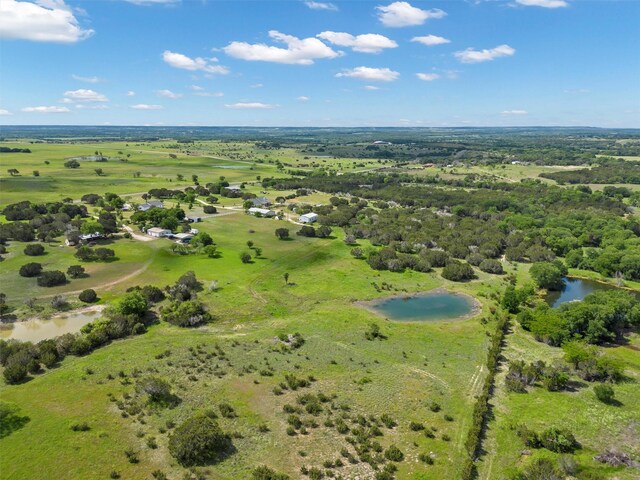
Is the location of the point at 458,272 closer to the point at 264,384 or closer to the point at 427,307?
the point at 427,307

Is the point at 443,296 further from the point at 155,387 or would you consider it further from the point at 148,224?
the point at 148,224

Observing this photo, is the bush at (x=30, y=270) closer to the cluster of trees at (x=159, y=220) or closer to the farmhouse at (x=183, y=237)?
the farmhouse at (x=183, y=237)

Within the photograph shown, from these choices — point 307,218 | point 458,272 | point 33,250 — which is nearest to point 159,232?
point 33,250

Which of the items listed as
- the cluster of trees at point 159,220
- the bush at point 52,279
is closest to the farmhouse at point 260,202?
the cluster of trees at point 159,220

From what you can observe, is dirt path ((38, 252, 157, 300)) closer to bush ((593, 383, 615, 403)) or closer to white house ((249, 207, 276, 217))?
white house ((249, 207, 276, 217))

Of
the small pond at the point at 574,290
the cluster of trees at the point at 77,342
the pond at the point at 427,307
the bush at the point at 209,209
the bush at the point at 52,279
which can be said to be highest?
the bush at the point at 209,209

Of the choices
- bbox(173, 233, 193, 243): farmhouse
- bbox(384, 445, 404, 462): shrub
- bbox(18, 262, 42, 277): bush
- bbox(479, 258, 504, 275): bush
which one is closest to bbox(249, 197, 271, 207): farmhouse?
bbox(173, 233, 193, 243): farmhouse
